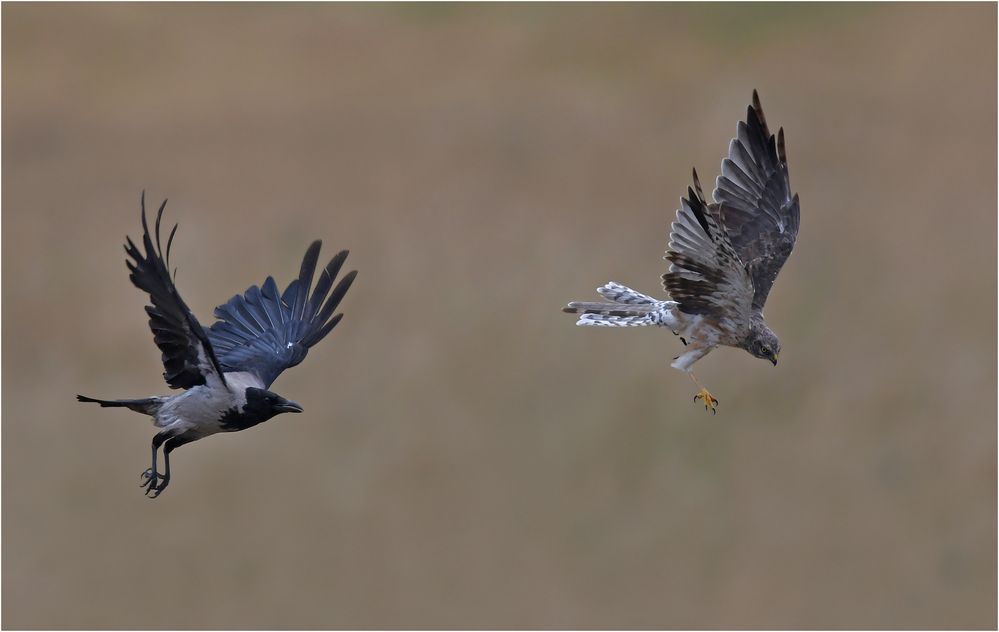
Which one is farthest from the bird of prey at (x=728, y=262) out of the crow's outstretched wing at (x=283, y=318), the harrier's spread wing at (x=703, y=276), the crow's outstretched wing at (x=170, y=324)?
the crow's outstretched wing at (x=170, y=324)

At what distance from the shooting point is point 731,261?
12.0m

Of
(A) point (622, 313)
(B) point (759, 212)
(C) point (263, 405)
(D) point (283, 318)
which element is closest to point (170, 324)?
(C) point (263, 405)

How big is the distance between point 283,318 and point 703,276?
151 inches

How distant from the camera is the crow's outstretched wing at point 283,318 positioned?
12819 mm

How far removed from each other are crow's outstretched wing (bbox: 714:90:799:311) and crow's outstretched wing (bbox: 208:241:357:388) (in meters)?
3.70

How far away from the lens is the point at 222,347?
12781mm

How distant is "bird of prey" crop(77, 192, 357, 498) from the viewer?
33.1 feet

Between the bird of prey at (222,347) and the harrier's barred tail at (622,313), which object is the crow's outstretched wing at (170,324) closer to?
the bird of prey at (222,347)

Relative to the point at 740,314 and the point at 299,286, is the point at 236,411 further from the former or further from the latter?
the point at 740,314

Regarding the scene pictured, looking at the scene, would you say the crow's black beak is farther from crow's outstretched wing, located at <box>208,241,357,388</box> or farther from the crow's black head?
crow's outstretched wing, located at <box>208,241,357,388</box>

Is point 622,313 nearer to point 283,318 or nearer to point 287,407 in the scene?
point 283,318

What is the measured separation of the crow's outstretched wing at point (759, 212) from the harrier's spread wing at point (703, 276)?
3.42 feet

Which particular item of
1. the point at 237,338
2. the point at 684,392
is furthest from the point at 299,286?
the point at 684,392

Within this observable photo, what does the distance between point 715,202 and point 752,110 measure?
121cm
